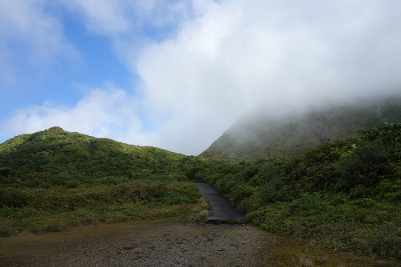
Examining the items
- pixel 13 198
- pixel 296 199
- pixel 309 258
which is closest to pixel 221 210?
pixel 296 199

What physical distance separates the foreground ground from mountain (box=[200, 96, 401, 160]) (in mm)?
114099

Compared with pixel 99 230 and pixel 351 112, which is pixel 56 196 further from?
→ pixel 351 112

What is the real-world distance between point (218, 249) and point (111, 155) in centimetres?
6419

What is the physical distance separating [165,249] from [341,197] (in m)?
14.5

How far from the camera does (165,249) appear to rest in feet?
50.2

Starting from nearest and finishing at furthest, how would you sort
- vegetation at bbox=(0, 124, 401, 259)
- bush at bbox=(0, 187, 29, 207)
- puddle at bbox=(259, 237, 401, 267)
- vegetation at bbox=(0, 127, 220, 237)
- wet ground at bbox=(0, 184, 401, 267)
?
puddle at bbox=(259, 237, 401, 267), wet ground at bbox=(0, 184, 401, 267), vegetation at bbox=(0, 124, 401, 259), vegetation at bbox=(0, 127, 220, 237), bush at bbox=(0, 187, 29, 207)

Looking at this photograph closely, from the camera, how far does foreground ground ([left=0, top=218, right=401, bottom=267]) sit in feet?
40.9

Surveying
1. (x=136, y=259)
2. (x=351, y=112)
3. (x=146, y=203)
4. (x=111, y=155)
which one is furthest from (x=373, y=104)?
(x=136, y=259)

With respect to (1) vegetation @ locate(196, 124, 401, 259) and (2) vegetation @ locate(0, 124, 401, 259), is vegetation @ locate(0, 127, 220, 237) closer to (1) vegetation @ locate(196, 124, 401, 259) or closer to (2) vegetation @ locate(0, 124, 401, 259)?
(2) vegetation @ locate(0, 124, 401, 259)

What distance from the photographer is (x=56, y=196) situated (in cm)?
2798

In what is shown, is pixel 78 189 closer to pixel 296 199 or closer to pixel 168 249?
pixel 168 249

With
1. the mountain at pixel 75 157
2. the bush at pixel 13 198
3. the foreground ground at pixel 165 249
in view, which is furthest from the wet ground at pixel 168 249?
the mountain at pixel 75 157

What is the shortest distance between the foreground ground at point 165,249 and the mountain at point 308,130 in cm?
11410

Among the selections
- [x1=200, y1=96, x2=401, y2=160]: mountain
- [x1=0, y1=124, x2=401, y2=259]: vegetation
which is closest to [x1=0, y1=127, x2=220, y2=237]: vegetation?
[x1=0, y1=124, x2=401, y2=259]: vegetation
